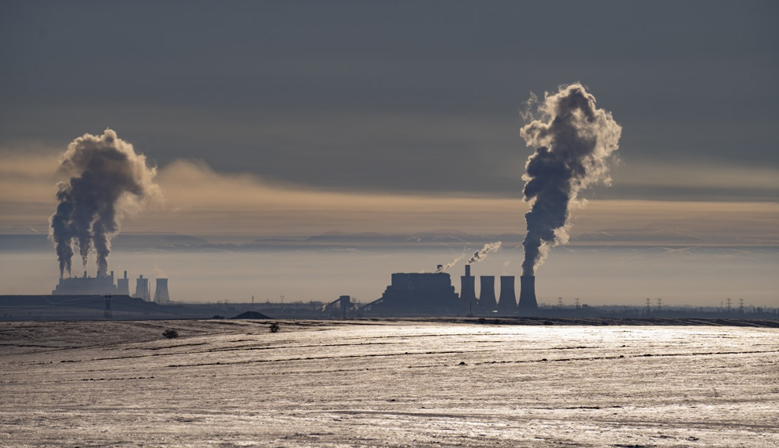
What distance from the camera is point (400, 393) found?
38875 mm

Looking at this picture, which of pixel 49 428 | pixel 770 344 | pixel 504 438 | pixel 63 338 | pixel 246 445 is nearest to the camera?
pixel 246 445

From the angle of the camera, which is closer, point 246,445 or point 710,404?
point 246,445

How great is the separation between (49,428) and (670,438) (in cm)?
1655

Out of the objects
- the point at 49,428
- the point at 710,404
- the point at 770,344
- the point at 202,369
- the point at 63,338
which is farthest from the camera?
the point at 63,338

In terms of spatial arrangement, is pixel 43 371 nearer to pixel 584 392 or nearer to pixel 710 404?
pixel 584 392

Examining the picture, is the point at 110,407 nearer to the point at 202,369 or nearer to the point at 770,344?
the point at 202,369

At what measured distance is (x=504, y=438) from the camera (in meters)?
24.9

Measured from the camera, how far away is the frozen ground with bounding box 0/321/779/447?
25375 mm

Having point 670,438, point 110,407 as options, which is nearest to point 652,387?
point 670,438

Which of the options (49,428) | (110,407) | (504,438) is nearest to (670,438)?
(504,438)

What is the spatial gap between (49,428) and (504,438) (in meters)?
12.3

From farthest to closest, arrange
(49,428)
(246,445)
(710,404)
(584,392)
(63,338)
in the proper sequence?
(63,338), (584,392), (710,404), (49,428), (246,445)

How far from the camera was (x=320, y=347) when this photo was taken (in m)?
69.3

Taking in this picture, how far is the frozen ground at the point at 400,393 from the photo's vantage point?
25375mm
